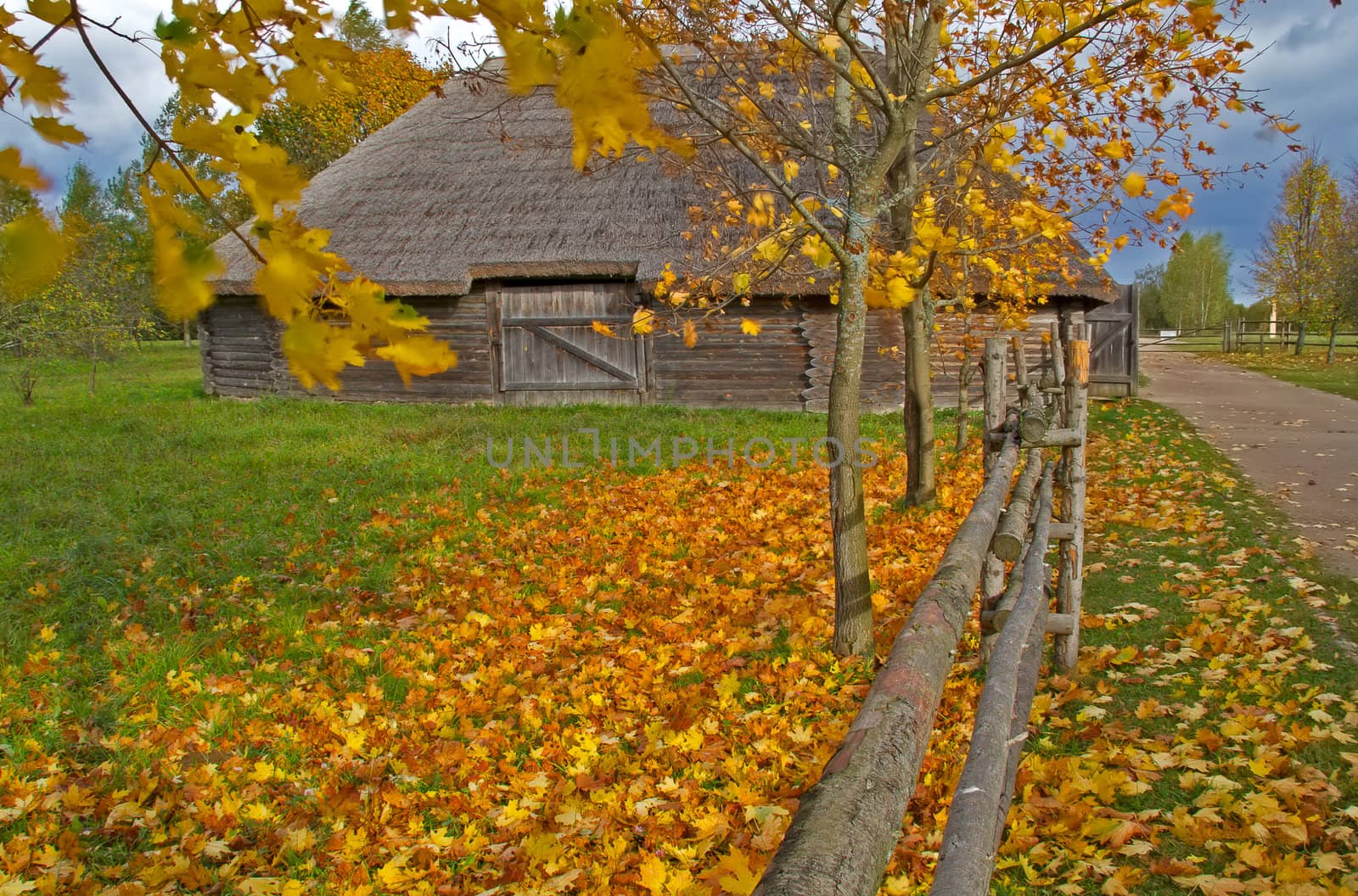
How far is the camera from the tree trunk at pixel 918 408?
6.14 m

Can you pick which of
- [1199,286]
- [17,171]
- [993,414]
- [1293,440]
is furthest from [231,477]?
[1199,286]

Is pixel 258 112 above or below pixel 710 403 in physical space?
above

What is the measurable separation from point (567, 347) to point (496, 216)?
246cm

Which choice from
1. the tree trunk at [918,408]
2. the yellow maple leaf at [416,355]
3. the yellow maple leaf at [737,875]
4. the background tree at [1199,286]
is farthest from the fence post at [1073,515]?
the background tree at [1199,286]

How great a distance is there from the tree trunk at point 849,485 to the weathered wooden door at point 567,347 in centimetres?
819

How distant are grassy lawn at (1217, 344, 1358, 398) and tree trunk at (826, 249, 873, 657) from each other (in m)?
14.4

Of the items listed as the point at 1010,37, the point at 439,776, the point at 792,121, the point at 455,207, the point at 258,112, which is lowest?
the point at 439,776

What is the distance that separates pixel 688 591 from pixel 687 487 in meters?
2.41

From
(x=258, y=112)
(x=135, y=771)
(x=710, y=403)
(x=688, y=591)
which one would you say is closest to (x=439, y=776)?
(x=135, y=771)

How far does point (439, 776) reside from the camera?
3.06 m

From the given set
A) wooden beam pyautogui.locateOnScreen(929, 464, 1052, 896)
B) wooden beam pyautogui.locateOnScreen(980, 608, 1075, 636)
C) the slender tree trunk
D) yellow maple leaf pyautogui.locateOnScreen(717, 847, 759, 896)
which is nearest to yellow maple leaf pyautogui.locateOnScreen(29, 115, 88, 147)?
wooden beam pyautogui.locateOnScreen(929, 464, 1052, 896)

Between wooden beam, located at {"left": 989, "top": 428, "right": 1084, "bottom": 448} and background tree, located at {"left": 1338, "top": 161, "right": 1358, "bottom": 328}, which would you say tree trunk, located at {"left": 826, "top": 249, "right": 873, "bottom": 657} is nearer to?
wooden beam, located at {"left": 989, "top": 428, "right": 1084, "bottom": 448}

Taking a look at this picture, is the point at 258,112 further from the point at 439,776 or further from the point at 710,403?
the point at 710,403

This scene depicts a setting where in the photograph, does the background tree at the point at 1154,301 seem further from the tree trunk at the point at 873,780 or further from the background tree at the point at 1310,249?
the tree trunk at the point at 873,780
